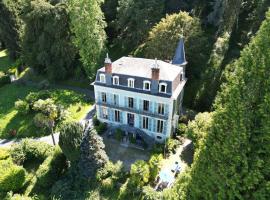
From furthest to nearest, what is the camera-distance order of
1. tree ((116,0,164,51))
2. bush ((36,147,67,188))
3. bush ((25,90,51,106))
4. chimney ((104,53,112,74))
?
tree ((116,0,164,51))
bush ((25,90,51,106))
chimney ((104,53,112,74))
bush ((36,147,67,188))

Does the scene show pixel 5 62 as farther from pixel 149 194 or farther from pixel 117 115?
pixel 149 194

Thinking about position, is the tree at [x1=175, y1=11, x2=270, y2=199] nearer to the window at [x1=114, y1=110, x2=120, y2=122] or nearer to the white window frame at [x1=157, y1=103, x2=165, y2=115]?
the white window frame at [x1=157, y1=103, x2=165, y2=115]

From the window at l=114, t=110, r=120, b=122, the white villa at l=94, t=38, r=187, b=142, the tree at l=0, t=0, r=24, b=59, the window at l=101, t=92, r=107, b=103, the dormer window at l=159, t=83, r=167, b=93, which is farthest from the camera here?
the tree at l=0, t=0, r=24, b=59

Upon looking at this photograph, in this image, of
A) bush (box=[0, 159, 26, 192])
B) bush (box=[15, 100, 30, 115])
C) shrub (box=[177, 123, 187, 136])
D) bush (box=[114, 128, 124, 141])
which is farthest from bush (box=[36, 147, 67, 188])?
shrub (box=[177, 123, 187, 136])

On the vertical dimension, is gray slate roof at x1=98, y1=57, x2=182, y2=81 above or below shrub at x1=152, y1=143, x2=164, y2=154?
above

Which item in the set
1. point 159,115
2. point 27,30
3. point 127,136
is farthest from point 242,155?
point 27,30

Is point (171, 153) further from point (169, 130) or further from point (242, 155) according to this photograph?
point (242, 155)

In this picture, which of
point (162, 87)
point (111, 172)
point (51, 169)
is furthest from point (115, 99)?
point (51, 169)
